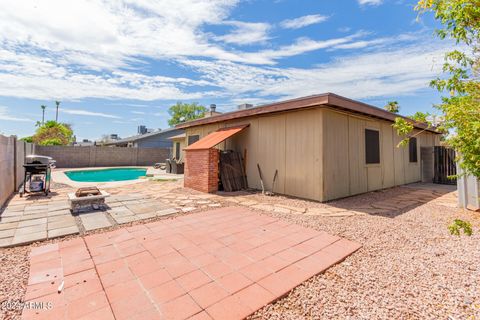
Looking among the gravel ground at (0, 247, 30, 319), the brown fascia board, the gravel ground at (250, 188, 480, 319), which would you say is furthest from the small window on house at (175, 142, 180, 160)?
the gravel ground at (250, 188, 480, 319)

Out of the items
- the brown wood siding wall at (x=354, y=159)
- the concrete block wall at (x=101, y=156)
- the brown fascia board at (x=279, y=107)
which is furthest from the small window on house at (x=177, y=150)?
the brown wood siding wall at (x=354, y=159)

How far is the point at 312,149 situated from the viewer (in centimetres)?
714

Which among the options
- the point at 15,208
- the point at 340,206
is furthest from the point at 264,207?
the point at 15,208

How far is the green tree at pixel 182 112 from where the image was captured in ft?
139

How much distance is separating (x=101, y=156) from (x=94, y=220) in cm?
2366

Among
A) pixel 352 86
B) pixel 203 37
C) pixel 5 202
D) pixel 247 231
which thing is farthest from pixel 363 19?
pixel 5 202

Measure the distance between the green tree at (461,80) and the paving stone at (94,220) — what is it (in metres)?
5.70

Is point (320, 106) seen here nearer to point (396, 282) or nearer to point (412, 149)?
point (396, 282)

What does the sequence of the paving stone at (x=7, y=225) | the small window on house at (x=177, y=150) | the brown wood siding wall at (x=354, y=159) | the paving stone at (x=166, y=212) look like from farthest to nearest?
the small window on house at (x=177, y=150)
the brown wood siding wall at (x=354, y=159)
the paving stone at (x=166, y=212)
the paving stone at (x=7, y=225)

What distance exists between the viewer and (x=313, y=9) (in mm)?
8875

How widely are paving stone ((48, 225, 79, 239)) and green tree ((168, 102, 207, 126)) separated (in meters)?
39.7

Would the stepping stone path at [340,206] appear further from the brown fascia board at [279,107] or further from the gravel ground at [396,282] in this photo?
the brown fascia board at [279,107]

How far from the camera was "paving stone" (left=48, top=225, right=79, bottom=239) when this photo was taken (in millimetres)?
4027

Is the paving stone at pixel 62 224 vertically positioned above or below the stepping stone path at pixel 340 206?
below
